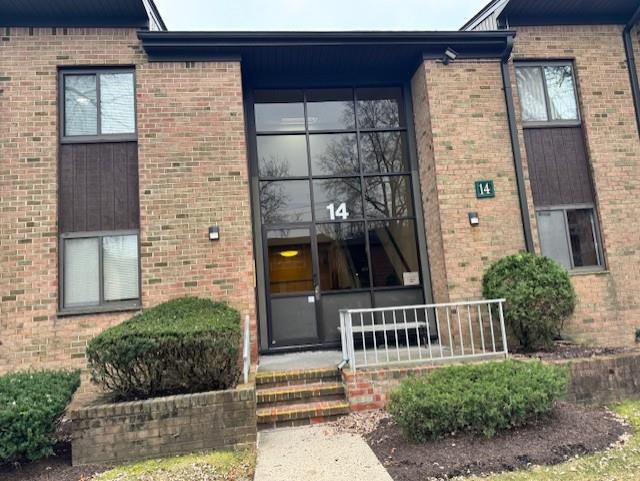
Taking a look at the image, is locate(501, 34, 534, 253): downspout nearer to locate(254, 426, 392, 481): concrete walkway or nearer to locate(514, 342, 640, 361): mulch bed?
locate(514, 342, 640, 361): mulch bed

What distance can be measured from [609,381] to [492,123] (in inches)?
170

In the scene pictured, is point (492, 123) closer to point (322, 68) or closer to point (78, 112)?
point (322, 68)

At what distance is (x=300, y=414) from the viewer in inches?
206

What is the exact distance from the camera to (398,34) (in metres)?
7.44

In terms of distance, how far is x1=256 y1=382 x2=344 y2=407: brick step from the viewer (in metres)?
5.47

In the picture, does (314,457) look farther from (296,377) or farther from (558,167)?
(558,167)

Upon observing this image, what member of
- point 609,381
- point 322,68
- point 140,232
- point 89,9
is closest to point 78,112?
point 89,9

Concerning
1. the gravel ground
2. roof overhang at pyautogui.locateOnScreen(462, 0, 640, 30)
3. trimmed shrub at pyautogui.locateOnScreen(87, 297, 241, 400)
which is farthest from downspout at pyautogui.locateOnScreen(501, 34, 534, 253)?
the gravel ground

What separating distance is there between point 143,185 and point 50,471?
393 cm

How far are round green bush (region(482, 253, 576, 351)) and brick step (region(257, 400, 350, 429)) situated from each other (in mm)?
2829

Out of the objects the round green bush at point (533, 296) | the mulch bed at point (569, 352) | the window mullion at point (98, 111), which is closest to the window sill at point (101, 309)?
the window mullion at point (98, 111)

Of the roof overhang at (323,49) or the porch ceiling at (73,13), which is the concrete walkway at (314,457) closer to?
the roof overhang at (323,49)

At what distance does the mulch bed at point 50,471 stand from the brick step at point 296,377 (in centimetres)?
197

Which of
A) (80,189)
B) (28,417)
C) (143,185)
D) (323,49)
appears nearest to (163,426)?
(28,417)
